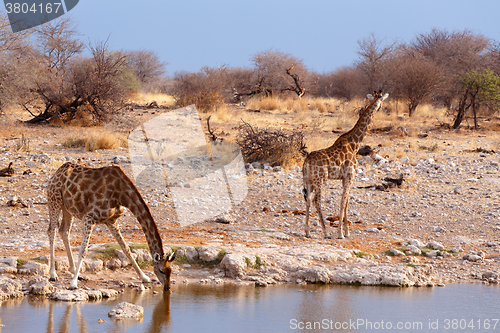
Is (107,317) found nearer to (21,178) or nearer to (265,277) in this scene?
(265,277)

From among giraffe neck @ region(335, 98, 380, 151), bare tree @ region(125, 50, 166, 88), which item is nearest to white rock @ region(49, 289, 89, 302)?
giraffe neck @ region(335, 98, 380, 151)

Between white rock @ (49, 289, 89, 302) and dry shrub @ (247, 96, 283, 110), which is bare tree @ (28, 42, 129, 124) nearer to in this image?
dry shrub @ (247, 96, 283, 110)

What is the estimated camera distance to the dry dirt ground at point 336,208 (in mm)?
8039

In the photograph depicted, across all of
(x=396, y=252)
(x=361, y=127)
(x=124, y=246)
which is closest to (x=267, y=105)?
(x=361, y=127)

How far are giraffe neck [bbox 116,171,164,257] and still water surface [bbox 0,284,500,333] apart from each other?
0.63 meters

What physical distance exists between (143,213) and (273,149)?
8.50 m

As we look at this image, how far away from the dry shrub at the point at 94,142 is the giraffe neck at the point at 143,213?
911 centimetres

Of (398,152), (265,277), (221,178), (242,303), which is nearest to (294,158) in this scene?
(221,178)

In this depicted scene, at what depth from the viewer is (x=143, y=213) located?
5914mm

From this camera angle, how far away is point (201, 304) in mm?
5848

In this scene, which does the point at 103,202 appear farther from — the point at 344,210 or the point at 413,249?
the point at 413,249

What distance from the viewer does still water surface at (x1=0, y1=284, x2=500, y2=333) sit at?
5.15m

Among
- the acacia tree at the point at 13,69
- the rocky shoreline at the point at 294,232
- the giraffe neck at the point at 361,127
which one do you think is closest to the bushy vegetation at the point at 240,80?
the acacia tree at the point at 13,69

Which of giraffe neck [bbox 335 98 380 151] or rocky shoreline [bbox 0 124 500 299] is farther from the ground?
giraffe neck [bbox 335 98 380 151]
